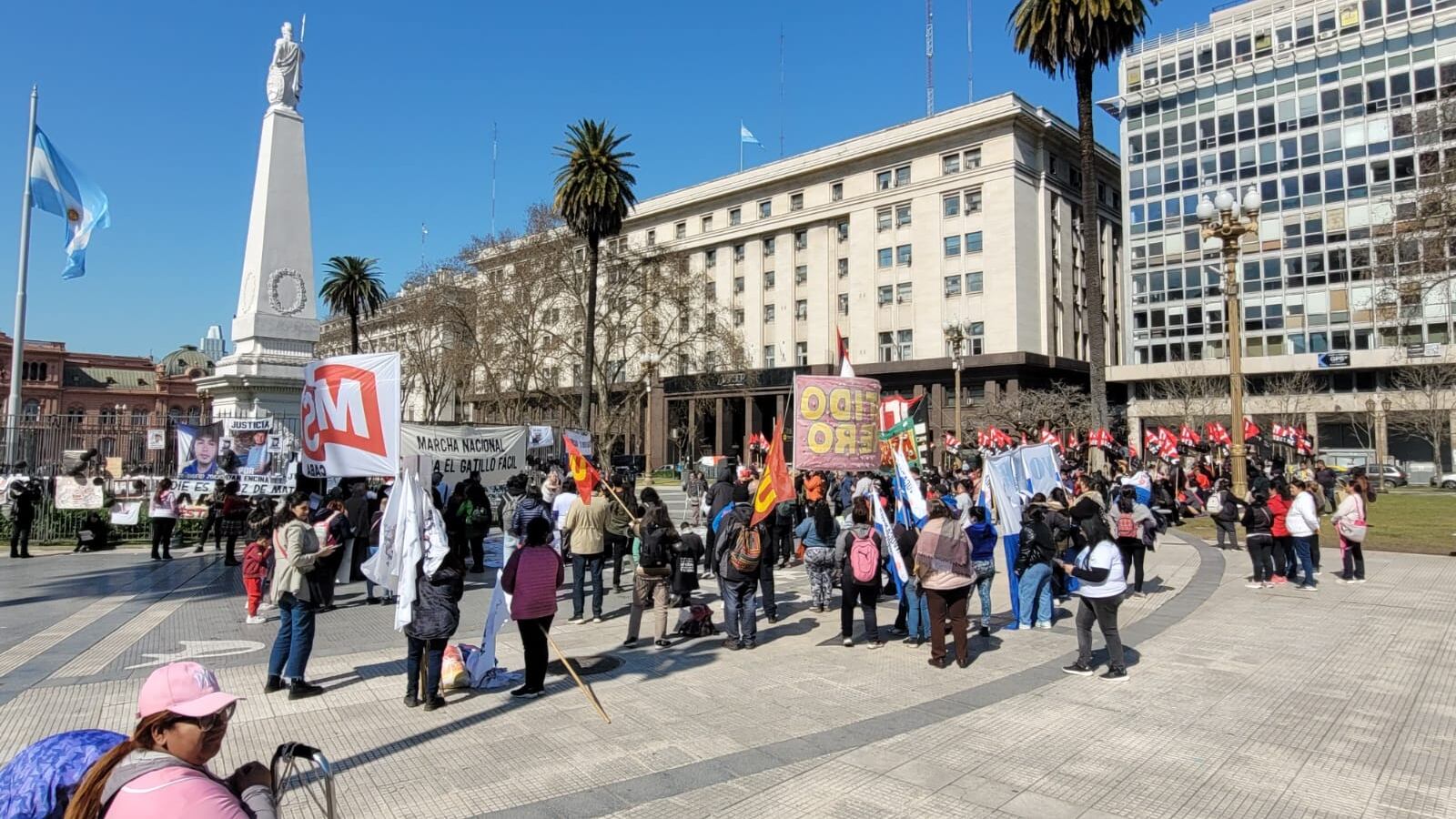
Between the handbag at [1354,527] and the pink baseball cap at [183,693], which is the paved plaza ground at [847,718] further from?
the pink baseball cap at [183,693]

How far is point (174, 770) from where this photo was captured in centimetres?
232

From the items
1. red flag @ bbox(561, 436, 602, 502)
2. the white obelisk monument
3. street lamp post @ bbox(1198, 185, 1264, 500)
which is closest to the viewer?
red flag @ bbox(561, 436, 602, 502)

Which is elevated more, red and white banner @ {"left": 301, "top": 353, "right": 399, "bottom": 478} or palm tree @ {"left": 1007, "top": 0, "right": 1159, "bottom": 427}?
palm tree @ {"left": 1007, "top": 0, "right": 1159, "bottom": 427}

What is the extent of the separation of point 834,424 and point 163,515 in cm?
1405

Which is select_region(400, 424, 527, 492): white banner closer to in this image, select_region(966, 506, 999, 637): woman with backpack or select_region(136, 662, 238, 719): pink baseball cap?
select_region(966, 506, 999, 637): woman with backpack

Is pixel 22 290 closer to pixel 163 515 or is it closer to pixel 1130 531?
pixel 163 515

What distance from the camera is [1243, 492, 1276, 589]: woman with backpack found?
1286cm

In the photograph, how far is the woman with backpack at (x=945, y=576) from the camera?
843cm

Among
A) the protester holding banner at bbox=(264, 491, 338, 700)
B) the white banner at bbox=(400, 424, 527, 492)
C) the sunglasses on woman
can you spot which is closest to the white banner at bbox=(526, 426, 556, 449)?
the white banner at bbox=(400, 424, 527, 492)

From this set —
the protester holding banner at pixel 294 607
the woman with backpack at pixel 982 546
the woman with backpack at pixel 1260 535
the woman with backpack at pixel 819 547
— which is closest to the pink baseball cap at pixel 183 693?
the protester holding banner at pixel 294 607

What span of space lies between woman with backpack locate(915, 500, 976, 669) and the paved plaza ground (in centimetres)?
39

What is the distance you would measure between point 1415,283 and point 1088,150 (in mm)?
11473

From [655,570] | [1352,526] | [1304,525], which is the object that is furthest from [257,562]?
[1352,526]

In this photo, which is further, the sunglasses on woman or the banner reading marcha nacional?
the banner reading marcha nacional
